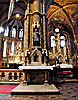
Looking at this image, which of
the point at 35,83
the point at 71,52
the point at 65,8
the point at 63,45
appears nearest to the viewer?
the point at 35,83

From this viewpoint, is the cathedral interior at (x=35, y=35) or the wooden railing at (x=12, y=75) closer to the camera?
the wooden railing at (x=12, y=75)

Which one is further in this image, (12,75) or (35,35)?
(35,35)

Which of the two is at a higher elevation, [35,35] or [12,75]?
[35,35]

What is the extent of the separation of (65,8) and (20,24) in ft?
32.5

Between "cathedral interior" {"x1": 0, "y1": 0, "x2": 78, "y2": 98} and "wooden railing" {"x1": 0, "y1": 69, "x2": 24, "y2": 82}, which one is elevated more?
"cathedral interior" {"x1": 0, "y1": 0, "x2": 78, "y2": 98}

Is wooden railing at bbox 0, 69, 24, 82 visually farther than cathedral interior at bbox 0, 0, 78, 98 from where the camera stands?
No

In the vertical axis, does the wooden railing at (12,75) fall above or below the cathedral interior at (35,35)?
below

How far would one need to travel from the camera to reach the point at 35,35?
734cm

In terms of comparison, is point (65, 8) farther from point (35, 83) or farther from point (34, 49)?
point (35, 83)

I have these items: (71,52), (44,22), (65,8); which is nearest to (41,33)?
(44,22)

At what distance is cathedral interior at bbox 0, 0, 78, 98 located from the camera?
23.2ft

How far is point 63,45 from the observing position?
69.4 feet

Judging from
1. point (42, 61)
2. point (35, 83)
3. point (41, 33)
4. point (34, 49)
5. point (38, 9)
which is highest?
point (38, 9)

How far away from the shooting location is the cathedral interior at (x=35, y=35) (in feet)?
23.2
